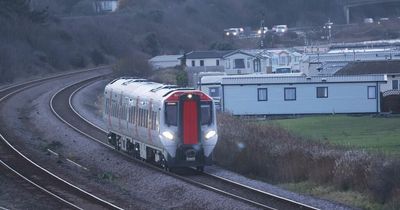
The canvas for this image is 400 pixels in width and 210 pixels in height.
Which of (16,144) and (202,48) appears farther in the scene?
(202,48)

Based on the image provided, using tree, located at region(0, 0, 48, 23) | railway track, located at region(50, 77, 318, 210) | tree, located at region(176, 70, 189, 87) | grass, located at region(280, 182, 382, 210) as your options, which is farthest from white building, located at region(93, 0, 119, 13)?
grass, located at region(280, 182, 382, 210)

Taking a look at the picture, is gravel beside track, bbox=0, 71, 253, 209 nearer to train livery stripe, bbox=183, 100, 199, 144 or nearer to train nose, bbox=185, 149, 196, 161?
train nose, bbox=185, 149, 196, 161

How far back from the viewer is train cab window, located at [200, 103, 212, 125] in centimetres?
2493

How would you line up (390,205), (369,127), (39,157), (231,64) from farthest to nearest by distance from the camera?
(231,64) < (369,127) < (39,157) < (390,205)

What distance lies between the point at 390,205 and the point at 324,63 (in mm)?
48200

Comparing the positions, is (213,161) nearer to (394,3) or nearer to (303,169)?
(303,169)

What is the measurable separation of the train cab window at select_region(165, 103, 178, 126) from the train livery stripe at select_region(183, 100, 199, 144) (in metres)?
0.24

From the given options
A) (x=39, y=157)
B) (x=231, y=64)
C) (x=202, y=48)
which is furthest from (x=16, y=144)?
(x=202, y=48)

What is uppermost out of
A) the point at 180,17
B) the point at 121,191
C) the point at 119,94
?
the point at 180,17

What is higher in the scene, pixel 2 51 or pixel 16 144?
pixel 2 51

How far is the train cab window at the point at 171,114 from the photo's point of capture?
2473cm

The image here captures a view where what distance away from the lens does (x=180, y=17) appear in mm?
117750

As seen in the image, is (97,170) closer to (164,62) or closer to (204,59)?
(164,62)

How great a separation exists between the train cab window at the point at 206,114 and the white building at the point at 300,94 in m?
28.6
